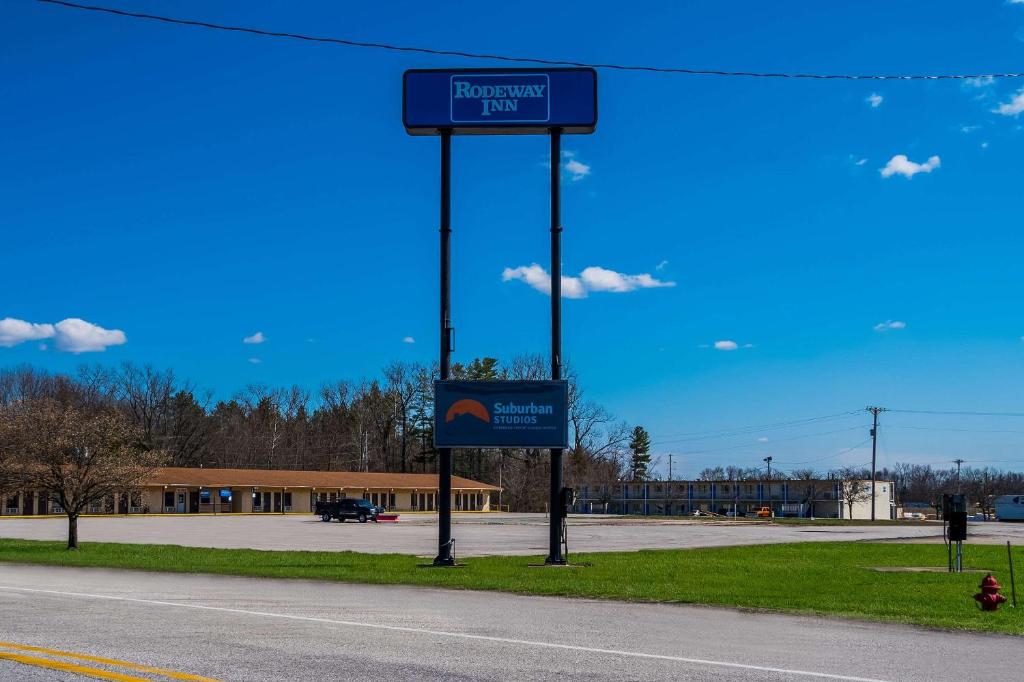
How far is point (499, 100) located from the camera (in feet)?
82.2

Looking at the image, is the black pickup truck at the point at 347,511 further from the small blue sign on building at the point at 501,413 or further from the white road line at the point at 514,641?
the white road line at the point at 514,641

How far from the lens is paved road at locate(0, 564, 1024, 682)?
9406 mm

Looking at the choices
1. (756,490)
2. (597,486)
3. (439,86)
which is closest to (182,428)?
(597,486)

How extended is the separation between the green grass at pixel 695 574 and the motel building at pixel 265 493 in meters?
43.7

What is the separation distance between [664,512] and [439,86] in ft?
348

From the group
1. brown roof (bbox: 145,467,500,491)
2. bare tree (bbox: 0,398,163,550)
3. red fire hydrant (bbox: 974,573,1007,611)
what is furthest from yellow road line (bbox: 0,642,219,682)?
brown roof (bbox: 145,467,500,491)

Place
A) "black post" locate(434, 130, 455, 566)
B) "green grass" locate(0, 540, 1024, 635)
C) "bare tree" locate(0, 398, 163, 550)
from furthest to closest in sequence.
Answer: "bare tree" locate(0, 398, 163, 550) < "black post" locate(434, 130, 455, 566) < "green grass" locate(0, 540, 1024, 635)

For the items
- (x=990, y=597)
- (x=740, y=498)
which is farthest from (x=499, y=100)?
(x=740, y=498)

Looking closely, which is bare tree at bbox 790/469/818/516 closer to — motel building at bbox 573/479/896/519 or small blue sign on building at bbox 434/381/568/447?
motel building at bbox 573/479/896/519

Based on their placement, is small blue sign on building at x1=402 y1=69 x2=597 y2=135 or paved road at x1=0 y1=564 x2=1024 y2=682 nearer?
paved road at x1=0 y1=564 x2=1024 y2=682

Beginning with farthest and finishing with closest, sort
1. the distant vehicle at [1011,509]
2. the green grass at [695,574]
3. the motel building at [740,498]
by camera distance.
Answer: the motel building at [740,498]
the distant vehicle at [1011,509]
the green grass at [695,574]

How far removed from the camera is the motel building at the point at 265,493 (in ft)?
247

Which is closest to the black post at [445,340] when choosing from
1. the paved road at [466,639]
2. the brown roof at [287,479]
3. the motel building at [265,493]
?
the paved road at [466,639]

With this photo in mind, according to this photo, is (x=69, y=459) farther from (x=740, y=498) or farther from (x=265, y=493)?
(x=740, y=498)
